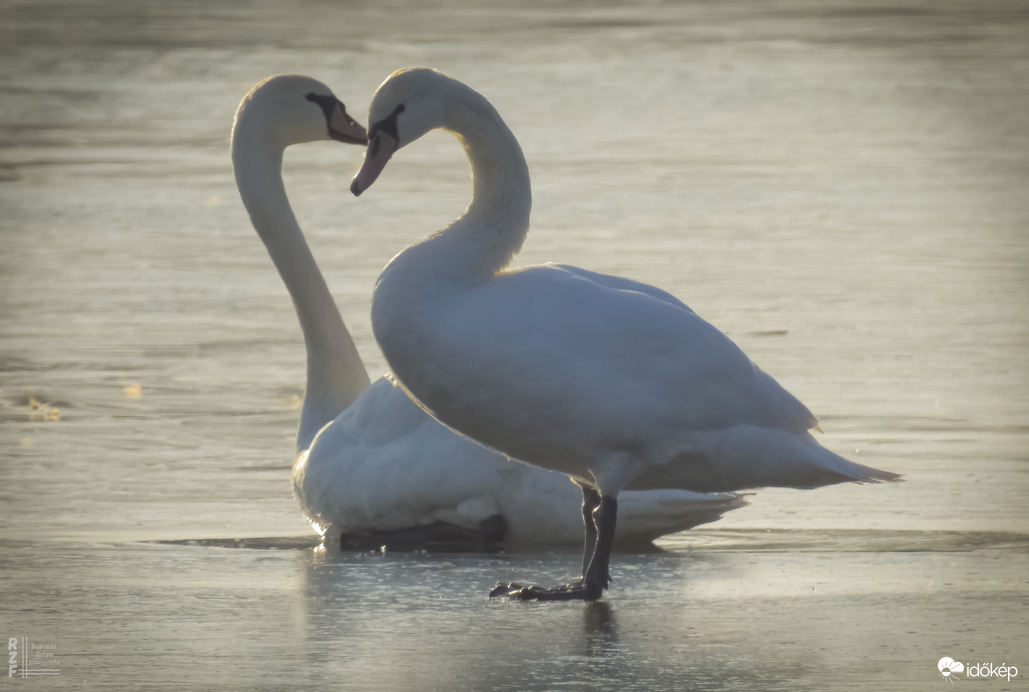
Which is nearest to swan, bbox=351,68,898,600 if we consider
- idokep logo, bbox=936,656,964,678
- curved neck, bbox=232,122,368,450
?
idokep logo, bbox=936,656,964,678

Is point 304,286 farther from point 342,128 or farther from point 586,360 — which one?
point 586,360

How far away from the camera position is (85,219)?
1356 cm

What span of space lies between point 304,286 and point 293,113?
73 centimetres

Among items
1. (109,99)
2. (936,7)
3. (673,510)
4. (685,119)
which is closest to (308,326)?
(673,510)

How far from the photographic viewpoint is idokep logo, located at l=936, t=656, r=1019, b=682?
454cm

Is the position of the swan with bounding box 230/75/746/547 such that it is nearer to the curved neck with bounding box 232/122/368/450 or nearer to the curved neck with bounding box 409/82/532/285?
the curved neck with bounding box 232/122/368/450

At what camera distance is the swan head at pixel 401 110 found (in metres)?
5.57

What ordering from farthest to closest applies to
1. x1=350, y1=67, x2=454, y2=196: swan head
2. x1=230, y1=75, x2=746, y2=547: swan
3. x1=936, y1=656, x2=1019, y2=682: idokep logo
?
x1=230, y1=75, x2=746, y2=547: swan, x1=350, y1=67, x2=454, y2=196: swan head, x1=936, y1=656, x2=1019, y2=682: idokep logo

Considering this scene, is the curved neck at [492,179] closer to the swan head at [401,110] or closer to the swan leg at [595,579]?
the swan head at [401,110]

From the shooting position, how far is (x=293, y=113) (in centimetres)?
784

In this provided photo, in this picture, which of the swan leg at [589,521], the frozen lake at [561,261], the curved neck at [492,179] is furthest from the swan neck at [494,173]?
the frozen lake at [561,261]

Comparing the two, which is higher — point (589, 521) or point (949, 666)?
point (589, 521)

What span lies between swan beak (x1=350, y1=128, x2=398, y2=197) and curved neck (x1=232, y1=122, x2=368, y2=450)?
195 cm

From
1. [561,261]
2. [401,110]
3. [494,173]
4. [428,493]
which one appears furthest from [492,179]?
[561,261]
